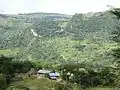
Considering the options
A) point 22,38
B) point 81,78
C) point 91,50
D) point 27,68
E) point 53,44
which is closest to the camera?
point 81,78

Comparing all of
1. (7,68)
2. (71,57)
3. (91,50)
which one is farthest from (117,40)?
(91,50)

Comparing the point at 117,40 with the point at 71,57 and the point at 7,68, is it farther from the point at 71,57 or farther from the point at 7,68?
the point at 71,57

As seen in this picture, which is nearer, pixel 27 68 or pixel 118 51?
pixel 118 51

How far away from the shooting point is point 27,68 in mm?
81750

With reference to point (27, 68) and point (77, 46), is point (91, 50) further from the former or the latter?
point (27, 68)

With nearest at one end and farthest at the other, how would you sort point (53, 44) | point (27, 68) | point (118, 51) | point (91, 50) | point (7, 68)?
point (118, 51), point (7, 68), point (27, 68), point (91, 50), point (53, 44)

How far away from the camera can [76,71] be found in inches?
3024

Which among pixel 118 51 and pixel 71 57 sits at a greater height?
pixel 118 51

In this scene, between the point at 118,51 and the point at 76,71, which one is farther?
the point at 76,71

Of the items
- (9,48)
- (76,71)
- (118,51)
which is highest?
(118,51)

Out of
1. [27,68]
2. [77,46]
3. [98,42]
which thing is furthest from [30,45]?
[27,68]

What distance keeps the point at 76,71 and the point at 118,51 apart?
60614 mm

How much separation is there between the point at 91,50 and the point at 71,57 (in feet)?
57.2

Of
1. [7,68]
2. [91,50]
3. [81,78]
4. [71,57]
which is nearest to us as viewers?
[7,68]
